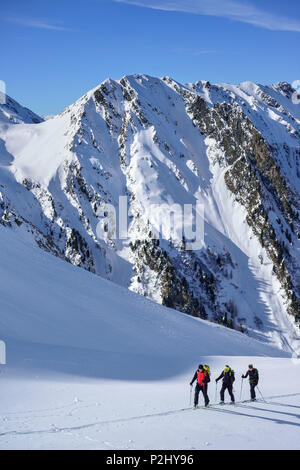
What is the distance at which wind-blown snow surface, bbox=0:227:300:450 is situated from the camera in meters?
14.3

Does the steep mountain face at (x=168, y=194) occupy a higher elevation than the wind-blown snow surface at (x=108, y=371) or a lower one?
higher

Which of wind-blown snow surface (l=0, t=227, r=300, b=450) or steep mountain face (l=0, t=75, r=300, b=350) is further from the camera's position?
steep mountain face (l=0, t=75, r=300, b=350)

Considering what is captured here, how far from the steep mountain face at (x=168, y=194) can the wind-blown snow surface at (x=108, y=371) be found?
51796 millimetres

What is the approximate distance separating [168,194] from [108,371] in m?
97.8

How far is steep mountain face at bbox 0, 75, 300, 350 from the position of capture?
4316 inches

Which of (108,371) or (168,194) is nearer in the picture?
(108,371)

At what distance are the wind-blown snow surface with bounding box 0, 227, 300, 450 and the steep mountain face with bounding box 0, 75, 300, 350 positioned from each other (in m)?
51.8

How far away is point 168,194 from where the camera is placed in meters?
125

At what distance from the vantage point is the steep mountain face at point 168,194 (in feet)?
360

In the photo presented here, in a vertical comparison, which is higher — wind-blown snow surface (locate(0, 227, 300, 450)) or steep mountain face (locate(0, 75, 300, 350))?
steep mountain face (locate(0, 75, 300, 350))

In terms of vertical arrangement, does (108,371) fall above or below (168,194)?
below

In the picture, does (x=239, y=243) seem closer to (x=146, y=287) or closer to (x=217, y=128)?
(x=146, y=287)

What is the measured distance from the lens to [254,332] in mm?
104125

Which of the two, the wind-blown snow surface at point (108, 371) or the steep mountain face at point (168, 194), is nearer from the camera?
the wind-blown snow surface at point (108, 371)
